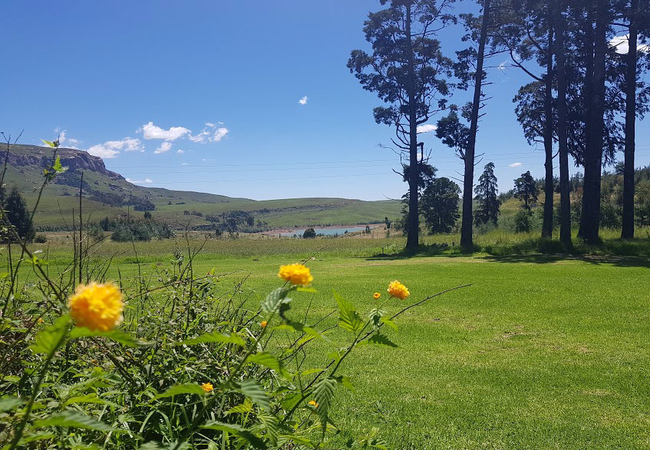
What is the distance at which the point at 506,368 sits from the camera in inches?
182

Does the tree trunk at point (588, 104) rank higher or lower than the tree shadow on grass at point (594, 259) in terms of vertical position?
higher

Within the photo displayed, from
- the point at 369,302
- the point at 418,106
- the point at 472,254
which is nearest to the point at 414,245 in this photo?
the point at 472,254

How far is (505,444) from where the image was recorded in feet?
10.00

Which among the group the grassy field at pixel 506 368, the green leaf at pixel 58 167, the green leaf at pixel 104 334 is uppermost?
the green leaf at pixel 58 167

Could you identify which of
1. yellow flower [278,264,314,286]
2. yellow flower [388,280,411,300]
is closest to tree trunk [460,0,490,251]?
yellow flower [388,280,411,300]

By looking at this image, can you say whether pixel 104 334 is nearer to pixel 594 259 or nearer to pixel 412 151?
pixel 594 259

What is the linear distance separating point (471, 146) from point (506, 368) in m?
16.6

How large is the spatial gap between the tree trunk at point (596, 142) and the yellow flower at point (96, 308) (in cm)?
1935

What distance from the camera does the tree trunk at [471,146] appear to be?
1977 centimetres

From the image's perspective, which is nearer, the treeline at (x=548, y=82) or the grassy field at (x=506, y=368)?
the grassy field at (x=506, y=368)

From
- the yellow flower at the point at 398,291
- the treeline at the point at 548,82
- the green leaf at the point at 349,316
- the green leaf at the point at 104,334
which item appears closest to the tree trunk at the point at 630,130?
the treeline at the point at 548,82

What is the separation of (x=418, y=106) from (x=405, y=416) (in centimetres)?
2106

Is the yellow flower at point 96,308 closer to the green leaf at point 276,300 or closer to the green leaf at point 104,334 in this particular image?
the green leaf at point 104,334

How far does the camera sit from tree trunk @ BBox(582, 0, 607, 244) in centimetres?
1700
